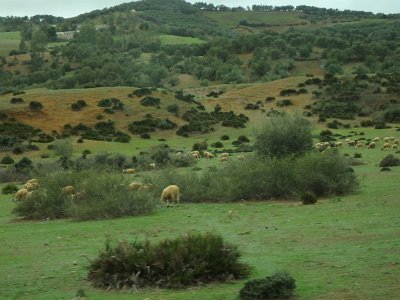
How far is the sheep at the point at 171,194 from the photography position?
2509 centimetres

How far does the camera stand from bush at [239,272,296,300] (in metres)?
9.87

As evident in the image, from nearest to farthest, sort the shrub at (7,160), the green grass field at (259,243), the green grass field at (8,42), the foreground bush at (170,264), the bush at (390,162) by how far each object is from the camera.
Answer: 1. the green grass field at (259,243)
2. the foreground bush at (170,264)
3. the bush at (390,162)
4. the shrub at (7,160)
5. the green grass field at (8,42)

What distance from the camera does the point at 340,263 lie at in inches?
471

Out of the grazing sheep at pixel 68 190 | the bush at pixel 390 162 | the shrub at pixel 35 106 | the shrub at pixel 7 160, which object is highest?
the grazing sheep at pixel 68 190

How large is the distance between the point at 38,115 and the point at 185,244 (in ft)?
204

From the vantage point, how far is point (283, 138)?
1224 inches

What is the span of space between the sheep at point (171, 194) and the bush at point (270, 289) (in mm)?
15138

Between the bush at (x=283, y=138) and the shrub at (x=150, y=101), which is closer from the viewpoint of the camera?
the bush at (x=283, y=138)

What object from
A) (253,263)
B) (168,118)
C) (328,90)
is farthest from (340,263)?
(328,90)

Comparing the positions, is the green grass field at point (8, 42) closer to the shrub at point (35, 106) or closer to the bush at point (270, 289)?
the shrub at point (35, 106)

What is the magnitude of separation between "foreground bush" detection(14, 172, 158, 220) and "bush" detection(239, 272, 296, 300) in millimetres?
12722

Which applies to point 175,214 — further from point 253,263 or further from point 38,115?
point 38,115

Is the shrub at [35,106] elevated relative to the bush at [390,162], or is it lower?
lower

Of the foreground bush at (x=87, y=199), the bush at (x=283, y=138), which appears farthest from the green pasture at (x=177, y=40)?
the foreground bush at (x=87, y=199)
